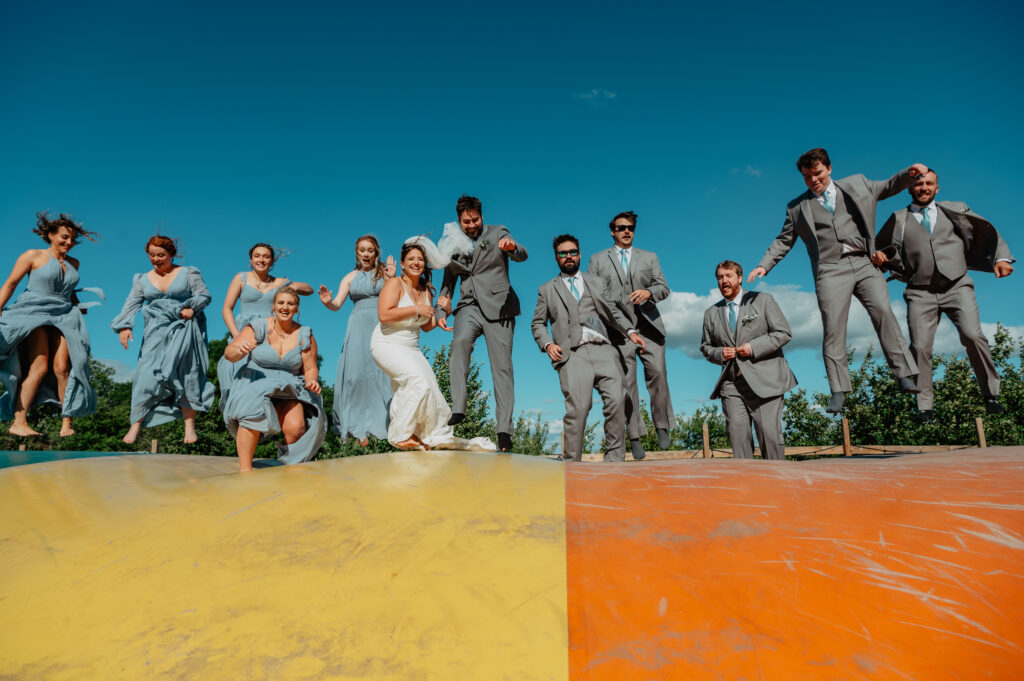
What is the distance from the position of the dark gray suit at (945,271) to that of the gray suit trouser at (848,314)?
0.28 metres

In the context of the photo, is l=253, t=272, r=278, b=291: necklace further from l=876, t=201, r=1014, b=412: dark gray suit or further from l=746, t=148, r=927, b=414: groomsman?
l=876, t=201, r=1014, b=412: dark gray suit

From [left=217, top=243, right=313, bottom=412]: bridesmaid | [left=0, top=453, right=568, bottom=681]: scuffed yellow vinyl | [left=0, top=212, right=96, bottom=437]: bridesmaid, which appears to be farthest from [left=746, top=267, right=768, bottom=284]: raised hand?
[left=0, top=212, right=96, bottom=437]: bridesmaid

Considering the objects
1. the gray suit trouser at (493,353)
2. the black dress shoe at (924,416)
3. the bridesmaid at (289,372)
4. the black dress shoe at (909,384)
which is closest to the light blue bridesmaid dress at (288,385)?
the bridesmaid at (289,372)

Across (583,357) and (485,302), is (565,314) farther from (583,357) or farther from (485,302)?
(485,302)

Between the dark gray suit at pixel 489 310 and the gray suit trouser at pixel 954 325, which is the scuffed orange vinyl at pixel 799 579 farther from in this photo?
the gray suit trouser at pixel 954 325

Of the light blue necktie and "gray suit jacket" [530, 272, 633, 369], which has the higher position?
the light blue necktie

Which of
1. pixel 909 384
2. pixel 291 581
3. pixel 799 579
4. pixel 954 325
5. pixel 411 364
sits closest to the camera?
pixel 799 579

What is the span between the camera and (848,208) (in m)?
5.09

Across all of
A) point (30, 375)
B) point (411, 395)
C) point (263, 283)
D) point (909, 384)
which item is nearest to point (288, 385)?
point (411, 395)

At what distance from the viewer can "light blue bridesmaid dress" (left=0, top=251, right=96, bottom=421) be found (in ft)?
20.4

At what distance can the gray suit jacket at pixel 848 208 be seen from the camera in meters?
5.04

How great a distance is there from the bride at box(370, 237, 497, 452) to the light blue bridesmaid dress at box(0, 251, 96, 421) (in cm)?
429

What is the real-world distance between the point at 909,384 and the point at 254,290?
20.5 feet

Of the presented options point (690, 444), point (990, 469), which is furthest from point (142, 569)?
point (690, 444)
